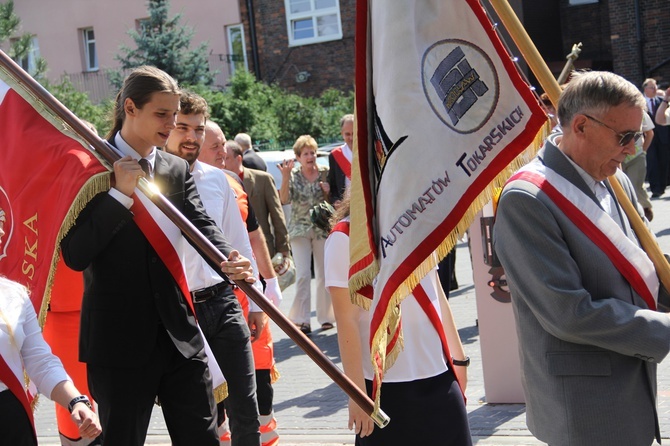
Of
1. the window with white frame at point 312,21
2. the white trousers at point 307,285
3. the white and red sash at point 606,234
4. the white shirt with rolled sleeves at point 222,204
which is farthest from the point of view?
the window with white frame at point 312,21

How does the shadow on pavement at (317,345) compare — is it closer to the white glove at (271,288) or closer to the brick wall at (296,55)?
the white glove at (271,288)

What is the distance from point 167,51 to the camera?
1077 inches

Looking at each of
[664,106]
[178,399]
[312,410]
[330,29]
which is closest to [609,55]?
[330,29]

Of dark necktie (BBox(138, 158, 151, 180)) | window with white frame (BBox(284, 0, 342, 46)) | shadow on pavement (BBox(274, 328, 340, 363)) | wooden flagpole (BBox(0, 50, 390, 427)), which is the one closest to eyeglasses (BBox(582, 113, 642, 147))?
wooden flagpole (BBox(0, 50, 390, 427))

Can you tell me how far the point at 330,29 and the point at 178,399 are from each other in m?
25.4

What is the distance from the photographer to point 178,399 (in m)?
4.70

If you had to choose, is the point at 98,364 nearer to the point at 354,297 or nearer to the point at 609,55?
the point at 354,297

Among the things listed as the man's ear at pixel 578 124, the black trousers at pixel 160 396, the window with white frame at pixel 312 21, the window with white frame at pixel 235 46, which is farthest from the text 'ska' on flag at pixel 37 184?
the window with white frame at pixel 235 46

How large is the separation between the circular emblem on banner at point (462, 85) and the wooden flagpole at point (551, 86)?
0.13m

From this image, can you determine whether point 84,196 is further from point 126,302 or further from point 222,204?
point 222,204

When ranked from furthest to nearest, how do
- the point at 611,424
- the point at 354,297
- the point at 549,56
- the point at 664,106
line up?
the point at 549,56
the point at 664,106
the point at 354,297
the point at 611,424

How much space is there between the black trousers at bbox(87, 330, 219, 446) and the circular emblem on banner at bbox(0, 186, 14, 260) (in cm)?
68

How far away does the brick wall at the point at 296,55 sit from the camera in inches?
1141

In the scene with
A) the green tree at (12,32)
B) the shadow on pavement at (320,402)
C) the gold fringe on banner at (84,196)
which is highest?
the green tree at (12,32)
